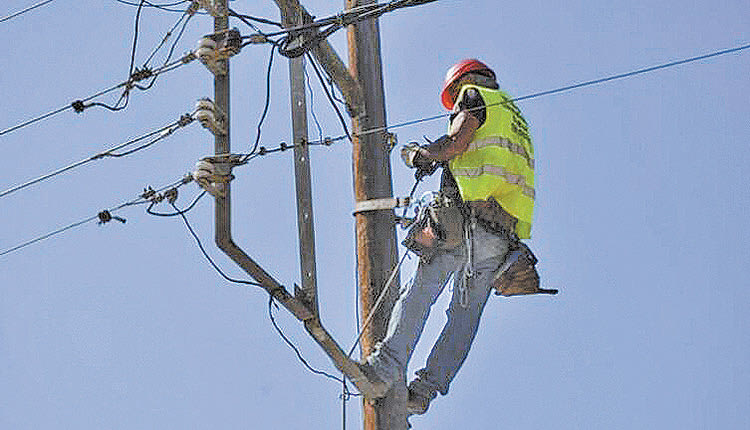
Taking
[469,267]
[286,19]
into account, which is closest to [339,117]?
[286,19]

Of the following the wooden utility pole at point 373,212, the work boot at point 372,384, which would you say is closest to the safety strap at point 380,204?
the wooden utility pole at point 373,212

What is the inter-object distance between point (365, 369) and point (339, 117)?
1.64 metres

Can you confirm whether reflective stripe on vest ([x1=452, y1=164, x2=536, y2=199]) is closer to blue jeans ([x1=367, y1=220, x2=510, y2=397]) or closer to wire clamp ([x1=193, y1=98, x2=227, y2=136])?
blue jeans ([x1=367, y1=220, x2=510, y2=397])

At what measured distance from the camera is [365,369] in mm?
8156

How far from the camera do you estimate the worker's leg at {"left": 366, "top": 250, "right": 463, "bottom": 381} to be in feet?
27.2

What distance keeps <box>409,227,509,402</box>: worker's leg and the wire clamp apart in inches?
56.9

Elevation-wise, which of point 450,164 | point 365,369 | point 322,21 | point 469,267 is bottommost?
point 365,369

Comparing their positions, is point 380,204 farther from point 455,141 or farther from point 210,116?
point 210,116

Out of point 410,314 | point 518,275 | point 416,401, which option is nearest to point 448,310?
point 410,314

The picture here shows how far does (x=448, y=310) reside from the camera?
28.2 feet

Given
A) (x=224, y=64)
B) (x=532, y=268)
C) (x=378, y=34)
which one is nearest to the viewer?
(x=224, y=64)

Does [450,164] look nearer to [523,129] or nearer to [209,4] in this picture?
[523,129]

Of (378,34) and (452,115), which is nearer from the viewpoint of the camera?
(452,115)

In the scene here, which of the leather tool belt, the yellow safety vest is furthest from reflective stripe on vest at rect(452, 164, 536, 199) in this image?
the leather tool belt
